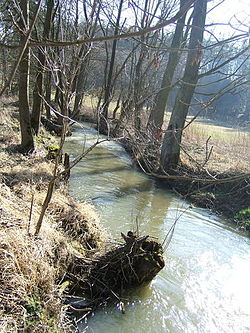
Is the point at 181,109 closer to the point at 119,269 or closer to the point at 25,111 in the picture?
the point at 25,111

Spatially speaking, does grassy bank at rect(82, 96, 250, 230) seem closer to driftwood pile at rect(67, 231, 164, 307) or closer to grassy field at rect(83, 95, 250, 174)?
grassy field at rect(83, 95, 250, 174)

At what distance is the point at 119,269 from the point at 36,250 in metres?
1.14

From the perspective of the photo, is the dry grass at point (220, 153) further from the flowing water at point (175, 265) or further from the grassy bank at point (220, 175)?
the flowing water at point (175, 265)

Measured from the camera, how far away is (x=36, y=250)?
3373mm

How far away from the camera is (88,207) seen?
17.2 ft

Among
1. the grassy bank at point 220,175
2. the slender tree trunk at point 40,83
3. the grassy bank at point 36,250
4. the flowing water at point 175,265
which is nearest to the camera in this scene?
the grassy bank at point 36,250

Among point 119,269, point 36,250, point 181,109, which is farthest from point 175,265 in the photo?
point 181,109

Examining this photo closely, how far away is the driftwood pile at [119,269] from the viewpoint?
3742mm

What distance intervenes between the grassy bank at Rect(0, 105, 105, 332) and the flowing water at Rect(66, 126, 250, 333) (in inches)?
24.9

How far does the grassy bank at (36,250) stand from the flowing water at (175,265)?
63 cm

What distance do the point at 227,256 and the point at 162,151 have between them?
5.01 meters

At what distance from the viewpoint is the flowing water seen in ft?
12.2

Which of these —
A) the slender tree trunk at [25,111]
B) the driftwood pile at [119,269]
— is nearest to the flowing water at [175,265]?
the driftwood pile at [119,269]

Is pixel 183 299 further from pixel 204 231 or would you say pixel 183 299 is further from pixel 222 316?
pixel 204 231
